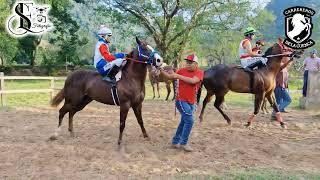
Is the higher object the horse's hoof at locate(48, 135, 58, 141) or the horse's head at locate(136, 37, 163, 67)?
the horse's head at locate(136, 37, 163, 67)

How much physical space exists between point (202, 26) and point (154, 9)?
3731 millimetres

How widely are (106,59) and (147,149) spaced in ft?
6.16

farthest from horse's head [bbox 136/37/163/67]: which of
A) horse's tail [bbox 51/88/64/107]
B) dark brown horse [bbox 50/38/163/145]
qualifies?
horse's tail [bbox 51/88/64/107]

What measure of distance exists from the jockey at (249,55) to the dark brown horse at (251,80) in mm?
190

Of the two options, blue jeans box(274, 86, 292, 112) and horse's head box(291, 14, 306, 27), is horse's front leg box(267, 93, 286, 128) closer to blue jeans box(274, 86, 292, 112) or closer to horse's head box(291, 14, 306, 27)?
blue jeans box(274, 86, 292, 112)

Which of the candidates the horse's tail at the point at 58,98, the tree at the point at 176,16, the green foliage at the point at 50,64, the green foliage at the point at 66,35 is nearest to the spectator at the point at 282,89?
the horse's tail at the point at 58,98

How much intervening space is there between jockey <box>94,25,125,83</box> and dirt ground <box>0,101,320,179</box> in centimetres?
138

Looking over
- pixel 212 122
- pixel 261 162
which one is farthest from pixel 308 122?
pixel 261 162

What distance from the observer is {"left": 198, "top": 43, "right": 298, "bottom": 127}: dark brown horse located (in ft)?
31.0

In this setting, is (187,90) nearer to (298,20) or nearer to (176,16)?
(298,20)

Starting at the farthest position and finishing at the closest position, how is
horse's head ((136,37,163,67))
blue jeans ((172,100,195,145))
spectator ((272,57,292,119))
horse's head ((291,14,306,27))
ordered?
spectator ((272,57,292,119)) < horse's head ((291,14,306,27)) < horse's head ((136,37,163,67)) < blue jeans ((172,100,195,145))

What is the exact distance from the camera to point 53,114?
37.8 ft

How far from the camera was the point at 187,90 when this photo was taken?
657 centimetres

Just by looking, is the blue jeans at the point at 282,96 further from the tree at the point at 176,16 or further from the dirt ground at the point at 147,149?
the tree at the point at 176,16
